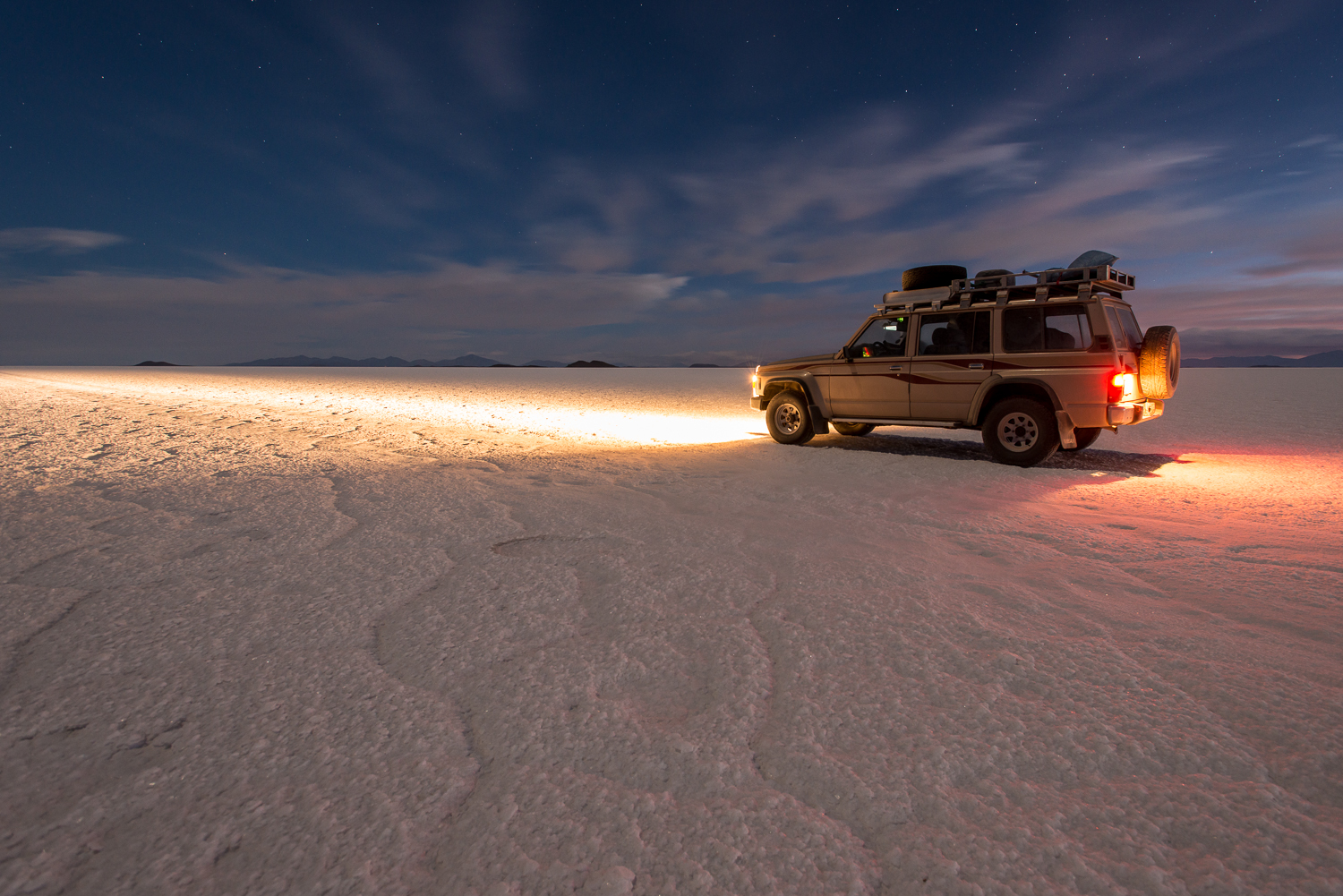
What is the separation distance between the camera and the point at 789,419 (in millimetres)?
9820

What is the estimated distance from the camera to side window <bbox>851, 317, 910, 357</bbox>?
879 cm

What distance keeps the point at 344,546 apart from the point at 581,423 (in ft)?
28.9

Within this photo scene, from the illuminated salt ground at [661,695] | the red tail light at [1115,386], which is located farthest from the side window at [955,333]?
the illuminated salt ground at [661,695]

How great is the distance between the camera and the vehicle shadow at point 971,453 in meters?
7.71

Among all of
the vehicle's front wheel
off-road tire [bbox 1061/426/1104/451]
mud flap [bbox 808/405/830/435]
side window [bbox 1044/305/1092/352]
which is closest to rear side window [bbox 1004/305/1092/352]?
side window [bbox 1044/305/1092/352]

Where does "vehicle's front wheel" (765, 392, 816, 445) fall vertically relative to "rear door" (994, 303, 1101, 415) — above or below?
below

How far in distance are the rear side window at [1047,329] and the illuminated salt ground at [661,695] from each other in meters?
2.53

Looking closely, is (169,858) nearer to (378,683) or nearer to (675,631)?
(378,683)

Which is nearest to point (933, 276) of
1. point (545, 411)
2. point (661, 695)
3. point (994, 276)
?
point (994, 276)

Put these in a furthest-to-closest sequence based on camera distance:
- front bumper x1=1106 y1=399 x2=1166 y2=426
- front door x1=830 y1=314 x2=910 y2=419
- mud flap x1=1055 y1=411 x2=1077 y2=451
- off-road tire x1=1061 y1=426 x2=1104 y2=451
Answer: front door x1=830 y1=314 x2=910 y2=419, off-road tire x1=1061 y1=426 x2=1104 y2=451, mud flap x1=1055 y1=411 x2=1077 y2=451, front bumper x1=1106 y1=399 x2=1166 y2=426

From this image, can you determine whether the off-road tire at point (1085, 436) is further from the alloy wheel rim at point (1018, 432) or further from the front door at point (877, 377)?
the front door at point (877, 377)

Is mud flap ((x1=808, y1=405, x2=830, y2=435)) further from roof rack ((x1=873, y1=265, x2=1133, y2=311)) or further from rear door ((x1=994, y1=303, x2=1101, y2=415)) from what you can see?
rear door ((x1=994, y1=303, x2=1101, y2=415))

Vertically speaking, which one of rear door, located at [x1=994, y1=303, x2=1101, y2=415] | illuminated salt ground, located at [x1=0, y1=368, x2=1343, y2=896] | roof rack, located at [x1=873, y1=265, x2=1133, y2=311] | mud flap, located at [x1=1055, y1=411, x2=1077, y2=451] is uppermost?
roof rack, located at [x1=873, y1=265, x2=1133, y2=311]

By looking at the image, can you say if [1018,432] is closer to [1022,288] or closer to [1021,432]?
[1021,432]
